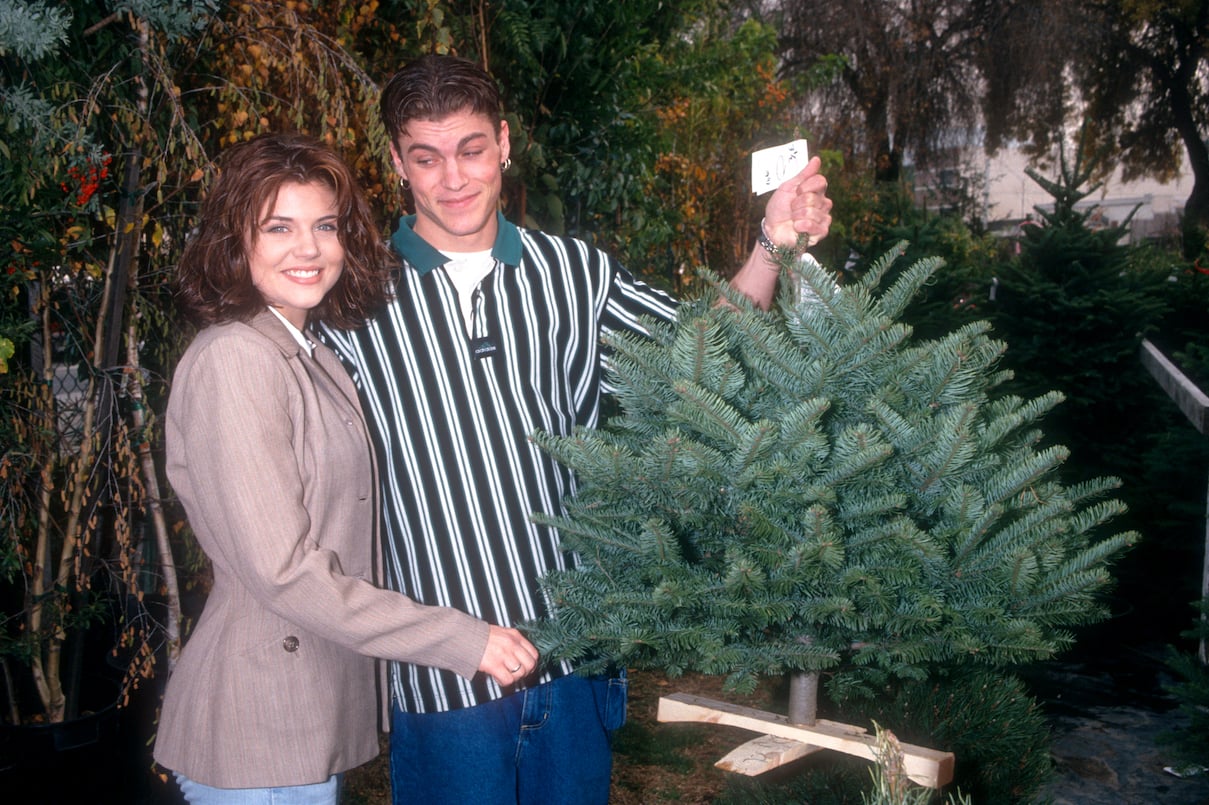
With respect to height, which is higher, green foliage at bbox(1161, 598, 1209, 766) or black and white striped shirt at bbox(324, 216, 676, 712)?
black and white striped shirt at bbox(324, 216, 676, 712)

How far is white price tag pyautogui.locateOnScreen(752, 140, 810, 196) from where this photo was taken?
2.10 metres

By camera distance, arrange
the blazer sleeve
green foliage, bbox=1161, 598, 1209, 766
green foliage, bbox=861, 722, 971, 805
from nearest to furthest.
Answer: green foliage, bbox=861, 722, 971, 805 → the blazer sleeve → green foliage, bbox=1161, 598, 1209, 766

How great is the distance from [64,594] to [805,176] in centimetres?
290

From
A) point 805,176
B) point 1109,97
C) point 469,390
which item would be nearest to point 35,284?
point 469,390

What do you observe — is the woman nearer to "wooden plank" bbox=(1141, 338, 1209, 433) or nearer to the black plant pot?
the black plant pot

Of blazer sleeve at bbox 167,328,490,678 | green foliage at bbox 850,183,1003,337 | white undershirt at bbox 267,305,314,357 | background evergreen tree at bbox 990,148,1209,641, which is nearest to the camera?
blazer sleeve at bbox 167,328,490,678

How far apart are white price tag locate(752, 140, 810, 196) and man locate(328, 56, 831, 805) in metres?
0.03

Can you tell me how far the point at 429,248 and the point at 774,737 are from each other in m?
1.20

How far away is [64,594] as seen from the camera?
3523 mm

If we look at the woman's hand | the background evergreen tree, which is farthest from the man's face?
the background evergreen tree

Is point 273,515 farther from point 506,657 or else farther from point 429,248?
point 429,248

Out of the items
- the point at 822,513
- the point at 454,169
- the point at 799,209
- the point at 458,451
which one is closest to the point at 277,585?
the point at 458,451

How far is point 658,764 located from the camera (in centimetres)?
444

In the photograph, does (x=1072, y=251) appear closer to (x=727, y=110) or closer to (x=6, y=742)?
(x=727, y=110)
